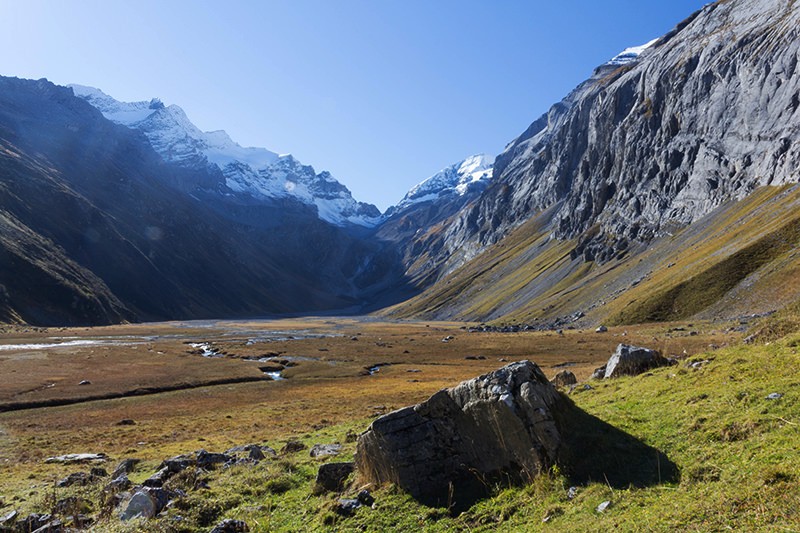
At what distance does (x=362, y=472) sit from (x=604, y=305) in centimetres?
12430

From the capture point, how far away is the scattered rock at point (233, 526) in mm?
14233

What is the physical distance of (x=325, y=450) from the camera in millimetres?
23391

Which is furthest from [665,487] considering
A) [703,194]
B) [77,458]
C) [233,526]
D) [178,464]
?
[703,194]

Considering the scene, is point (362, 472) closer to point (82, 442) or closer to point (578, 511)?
point (578, 511)

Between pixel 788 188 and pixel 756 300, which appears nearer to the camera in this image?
pixel 756 300

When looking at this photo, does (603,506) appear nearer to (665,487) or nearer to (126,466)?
(665,487)

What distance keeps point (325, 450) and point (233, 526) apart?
358 inches

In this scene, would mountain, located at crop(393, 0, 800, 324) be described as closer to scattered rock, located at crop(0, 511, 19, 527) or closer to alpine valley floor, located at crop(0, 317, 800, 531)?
alpine valley floor, located at crop(0, 317, 800, 531)

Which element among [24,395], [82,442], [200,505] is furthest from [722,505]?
[24,395]

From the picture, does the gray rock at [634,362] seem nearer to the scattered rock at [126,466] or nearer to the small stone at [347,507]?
the small stone at [347,507]

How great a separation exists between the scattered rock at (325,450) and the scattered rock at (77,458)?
16308 mm

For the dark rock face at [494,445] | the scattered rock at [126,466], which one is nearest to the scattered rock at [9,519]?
the scattered rock at [126,466]

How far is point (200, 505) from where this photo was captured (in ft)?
53.4

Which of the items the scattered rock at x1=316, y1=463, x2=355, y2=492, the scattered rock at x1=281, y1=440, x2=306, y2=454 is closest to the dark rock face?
the scattered rock at x1=316, y1=463, x2=355, y2=492
